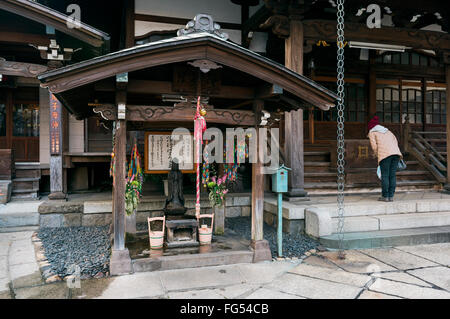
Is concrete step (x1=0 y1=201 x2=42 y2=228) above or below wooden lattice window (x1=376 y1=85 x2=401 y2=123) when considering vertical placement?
below

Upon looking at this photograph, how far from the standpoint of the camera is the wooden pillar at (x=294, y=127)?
25.4 ft

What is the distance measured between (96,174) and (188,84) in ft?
26.3

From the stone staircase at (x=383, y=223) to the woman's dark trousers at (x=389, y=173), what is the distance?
1.11 feet

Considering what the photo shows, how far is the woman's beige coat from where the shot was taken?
308 inches

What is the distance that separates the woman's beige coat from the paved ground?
2.70 metres

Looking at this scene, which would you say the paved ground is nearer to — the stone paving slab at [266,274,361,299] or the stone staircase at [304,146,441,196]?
the stone paving slab at [266,274,361,299]

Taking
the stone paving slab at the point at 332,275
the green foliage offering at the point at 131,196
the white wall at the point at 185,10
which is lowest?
the stone paving slab at the point at 332,275

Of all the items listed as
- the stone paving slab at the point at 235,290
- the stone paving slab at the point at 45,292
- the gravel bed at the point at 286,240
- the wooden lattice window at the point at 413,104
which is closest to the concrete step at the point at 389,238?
the gravel bed at the point at 286,240

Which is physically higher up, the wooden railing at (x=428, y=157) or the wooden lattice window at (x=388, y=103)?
the wooden lattice window at (x=388, y=103)

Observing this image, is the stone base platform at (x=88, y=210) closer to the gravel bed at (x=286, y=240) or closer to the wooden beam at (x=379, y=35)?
the gravel bed at (x=286, y=240)

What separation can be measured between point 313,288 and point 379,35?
702 cm

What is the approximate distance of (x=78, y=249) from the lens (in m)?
6.14

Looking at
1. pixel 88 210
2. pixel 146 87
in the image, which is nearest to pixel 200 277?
pixel 146 87

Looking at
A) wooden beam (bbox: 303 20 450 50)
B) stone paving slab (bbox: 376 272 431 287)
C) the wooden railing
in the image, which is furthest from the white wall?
stone paving slab (bbox: 376 272 431 287)
